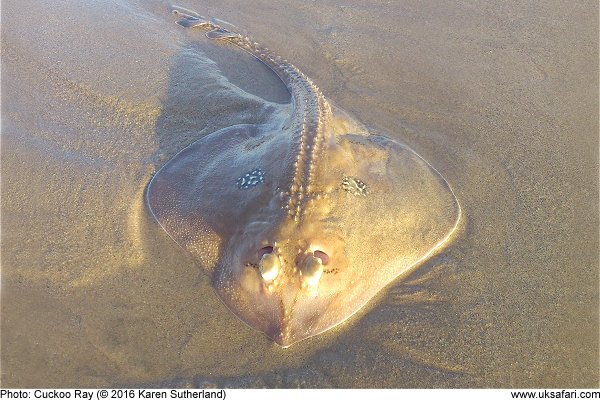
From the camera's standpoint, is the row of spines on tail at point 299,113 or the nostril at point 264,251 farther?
the row of spines on tail at point 299,113

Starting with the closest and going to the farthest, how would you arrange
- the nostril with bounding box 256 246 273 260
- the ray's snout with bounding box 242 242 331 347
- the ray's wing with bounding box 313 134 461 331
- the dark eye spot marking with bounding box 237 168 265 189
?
the ray's snout with bounding box 242 242 331 347
the nostril with bounding box 256 246 273 260
the ray's wing with bounding box 313 134 461 331
the dark eye spot marking with bounding box 237 168 265 189

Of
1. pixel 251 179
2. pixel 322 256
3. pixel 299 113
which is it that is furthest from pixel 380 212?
pixel 299 113

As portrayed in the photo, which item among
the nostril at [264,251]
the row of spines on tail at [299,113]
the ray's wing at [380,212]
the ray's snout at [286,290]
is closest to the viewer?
the ray's snout at [286,290]

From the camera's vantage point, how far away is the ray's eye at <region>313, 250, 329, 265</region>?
3590 mm

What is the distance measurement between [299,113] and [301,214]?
170 cm

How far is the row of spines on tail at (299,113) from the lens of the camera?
3.81 meters

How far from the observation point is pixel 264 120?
19.0 feet

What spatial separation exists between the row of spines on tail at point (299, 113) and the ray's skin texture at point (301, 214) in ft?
0.04

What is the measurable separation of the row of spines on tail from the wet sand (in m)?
0.26

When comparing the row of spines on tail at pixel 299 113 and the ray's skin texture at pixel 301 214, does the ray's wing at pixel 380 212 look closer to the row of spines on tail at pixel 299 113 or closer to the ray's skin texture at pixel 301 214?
the ray's skin texture at pixel 301 214

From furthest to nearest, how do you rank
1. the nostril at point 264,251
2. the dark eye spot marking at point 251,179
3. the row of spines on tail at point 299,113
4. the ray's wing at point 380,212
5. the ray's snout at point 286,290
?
the dark eye spot marking at point 251,179 < the ray's wing at point 380,212 < the row of spines on tail at point 299,113 < the nostril at point 264,251 < the ray's snout at point 286,290

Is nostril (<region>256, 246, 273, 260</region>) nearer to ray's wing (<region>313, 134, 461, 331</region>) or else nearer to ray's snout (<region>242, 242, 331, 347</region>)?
ray's snout (<region>242, 242, 331, 347</region>)

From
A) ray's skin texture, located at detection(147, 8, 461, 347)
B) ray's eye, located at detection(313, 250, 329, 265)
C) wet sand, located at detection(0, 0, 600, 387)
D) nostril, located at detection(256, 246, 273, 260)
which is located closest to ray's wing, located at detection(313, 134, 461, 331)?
ray's skin texture, located at detection(147, 8, 461, 347)

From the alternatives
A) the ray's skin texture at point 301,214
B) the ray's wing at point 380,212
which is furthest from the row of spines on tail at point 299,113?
the ray's wing at point 380,212
